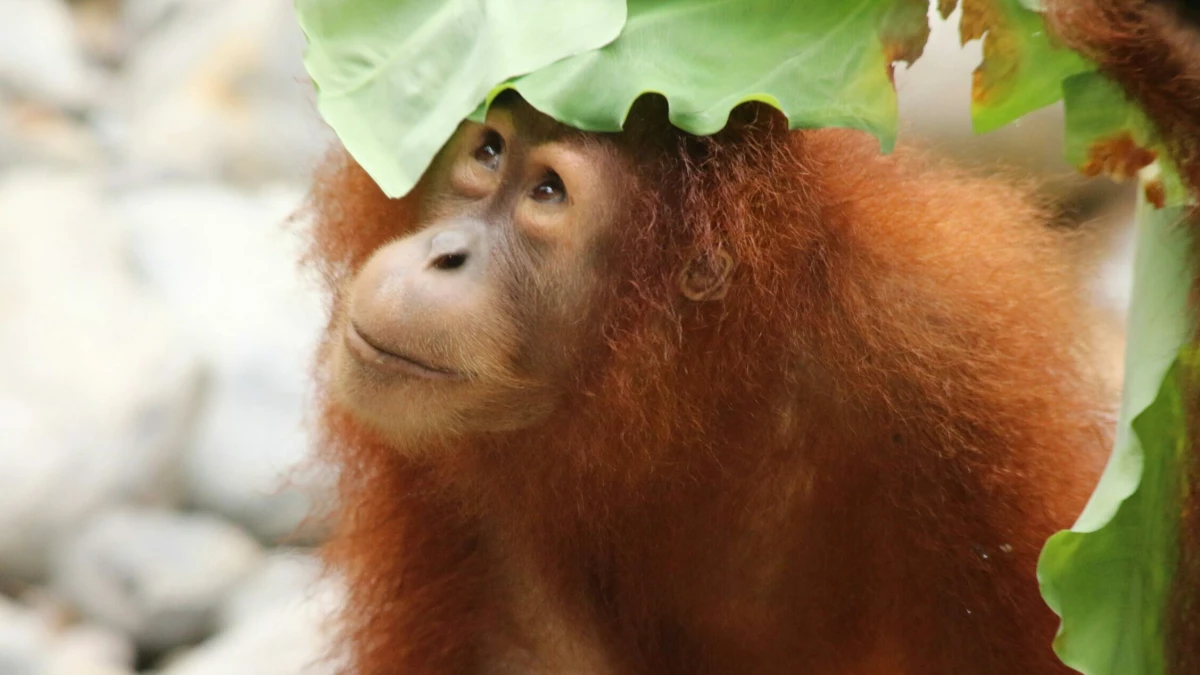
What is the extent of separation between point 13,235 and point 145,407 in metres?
0.94

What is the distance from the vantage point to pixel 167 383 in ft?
15.7

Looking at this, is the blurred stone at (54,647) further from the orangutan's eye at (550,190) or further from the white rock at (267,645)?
the orangutan's eye at (550,190)

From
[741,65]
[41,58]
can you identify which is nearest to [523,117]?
[741,65]

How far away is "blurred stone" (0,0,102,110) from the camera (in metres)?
6.47

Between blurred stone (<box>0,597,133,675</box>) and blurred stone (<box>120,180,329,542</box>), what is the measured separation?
682 millimetres

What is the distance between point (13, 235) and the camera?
16.9 feet

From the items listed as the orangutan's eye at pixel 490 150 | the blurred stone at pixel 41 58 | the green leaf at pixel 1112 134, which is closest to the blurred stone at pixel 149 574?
the blurred stone at pixel 41 58

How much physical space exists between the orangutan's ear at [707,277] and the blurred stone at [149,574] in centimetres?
295

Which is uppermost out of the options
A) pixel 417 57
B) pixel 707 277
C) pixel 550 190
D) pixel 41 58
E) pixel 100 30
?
pixel 100 30

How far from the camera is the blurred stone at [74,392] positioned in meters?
4.55

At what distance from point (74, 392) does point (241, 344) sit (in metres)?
0.68

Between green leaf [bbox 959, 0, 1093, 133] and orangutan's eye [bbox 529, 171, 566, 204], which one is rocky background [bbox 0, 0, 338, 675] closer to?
orangutan's eye [bbox 529, 171, 566, 204]

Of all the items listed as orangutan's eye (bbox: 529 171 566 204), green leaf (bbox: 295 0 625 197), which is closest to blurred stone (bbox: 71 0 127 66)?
green leaf (bbox: 295 0 625 197)

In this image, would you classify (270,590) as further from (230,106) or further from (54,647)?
(230,106)
